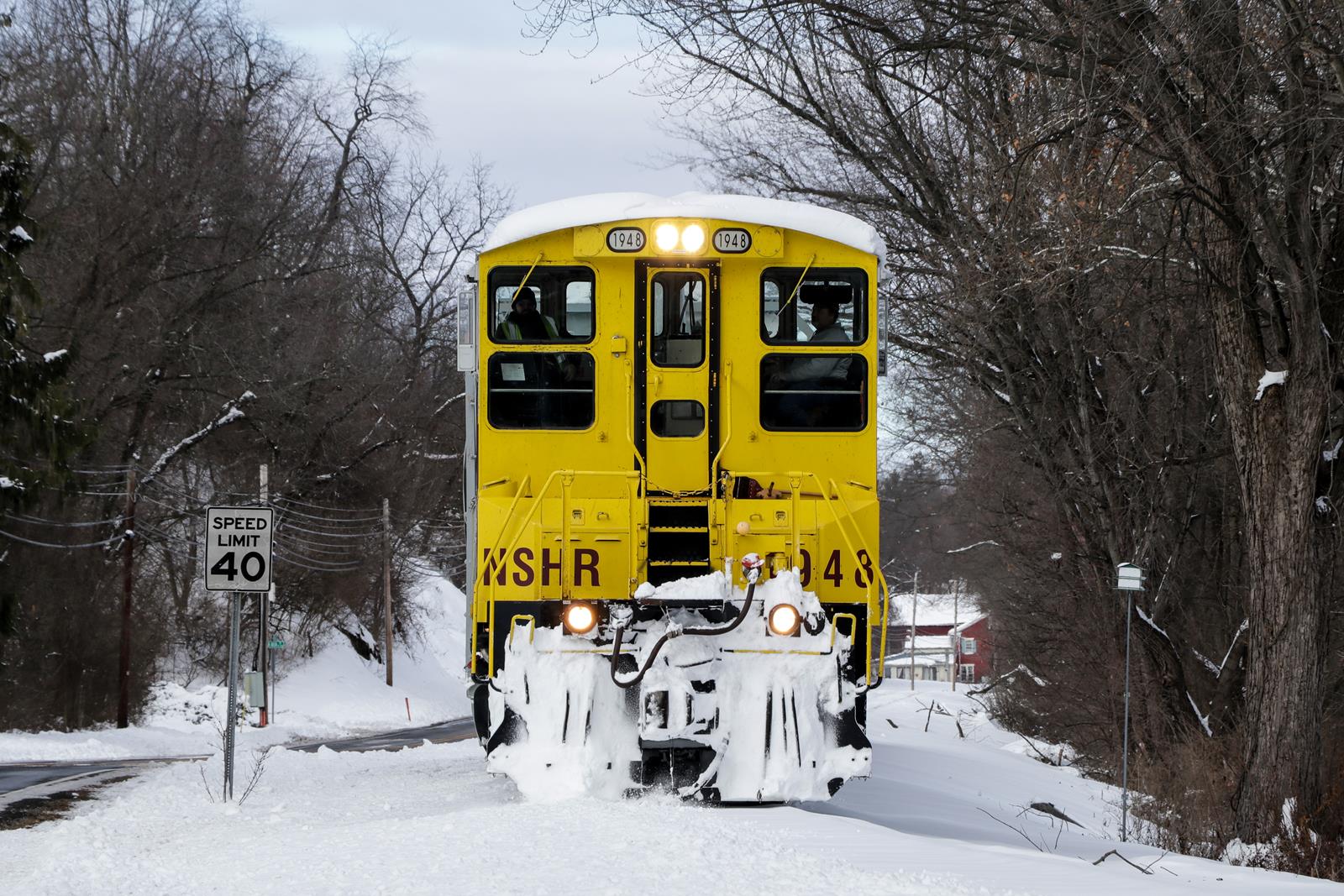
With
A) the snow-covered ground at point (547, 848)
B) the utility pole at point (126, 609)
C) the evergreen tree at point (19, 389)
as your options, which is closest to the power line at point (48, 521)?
the utility pole at point (126, 609)

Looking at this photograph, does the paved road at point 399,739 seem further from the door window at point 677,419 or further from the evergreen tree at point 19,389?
the door window at point 677,419

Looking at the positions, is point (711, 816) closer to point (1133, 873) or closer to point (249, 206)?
point (1133, 873)

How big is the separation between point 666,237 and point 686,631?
10.3ft

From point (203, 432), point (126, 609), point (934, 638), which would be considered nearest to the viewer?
point (126, 609)

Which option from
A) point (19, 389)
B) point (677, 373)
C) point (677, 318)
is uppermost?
point (19, 389)

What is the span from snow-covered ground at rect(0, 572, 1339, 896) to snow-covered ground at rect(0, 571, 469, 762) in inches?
431

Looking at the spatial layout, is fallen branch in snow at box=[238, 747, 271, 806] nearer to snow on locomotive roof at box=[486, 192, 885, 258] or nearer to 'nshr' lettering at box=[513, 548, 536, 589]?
'nshr' lettering at box=[513, 548, 536, 589]

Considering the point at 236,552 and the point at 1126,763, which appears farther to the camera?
the point at 1126,763

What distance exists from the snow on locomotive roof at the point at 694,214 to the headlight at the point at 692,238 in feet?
0.33

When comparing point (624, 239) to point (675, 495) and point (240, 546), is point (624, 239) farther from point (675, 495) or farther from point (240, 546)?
point (240, 546)

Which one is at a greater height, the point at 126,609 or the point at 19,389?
the point at 19,389

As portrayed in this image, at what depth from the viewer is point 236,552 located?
1317 cm

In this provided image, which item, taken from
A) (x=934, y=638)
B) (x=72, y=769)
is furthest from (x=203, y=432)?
(x=934, y=638)

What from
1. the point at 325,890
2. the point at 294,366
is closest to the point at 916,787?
the point at 325,890
